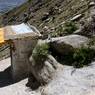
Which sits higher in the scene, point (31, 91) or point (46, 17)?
point (31, 91)

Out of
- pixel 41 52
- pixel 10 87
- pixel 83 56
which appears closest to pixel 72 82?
pixel 83 56

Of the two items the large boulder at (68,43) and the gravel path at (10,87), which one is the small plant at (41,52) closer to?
the large boulder at (68,43)

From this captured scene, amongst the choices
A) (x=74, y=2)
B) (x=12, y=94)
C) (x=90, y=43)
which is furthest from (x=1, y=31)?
(x=74, y=2)

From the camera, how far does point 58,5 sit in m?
35.7

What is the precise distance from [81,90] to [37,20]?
69.4 ft

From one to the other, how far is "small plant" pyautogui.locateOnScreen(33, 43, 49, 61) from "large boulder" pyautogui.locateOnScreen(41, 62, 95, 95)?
1.54 metres

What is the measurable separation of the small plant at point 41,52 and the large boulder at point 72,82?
5.05 ft

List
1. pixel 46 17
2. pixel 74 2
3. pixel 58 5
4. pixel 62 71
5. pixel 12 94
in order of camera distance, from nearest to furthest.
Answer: pixel 62 71 < pixel 12 94 < pixel 74 2 < pixel 46 17 < pixel 58 5

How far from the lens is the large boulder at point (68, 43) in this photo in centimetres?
1663

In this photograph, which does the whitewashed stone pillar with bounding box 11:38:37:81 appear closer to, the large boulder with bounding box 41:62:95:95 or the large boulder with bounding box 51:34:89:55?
the large boulder with bounding box 51:34:89:55

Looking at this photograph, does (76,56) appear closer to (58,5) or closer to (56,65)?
(56,65)

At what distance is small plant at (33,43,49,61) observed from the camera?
17.3 m

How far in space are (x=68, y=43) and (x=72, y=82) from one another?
2.59 m

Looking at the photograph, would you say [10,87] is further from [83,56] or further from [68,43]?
[83,56]
